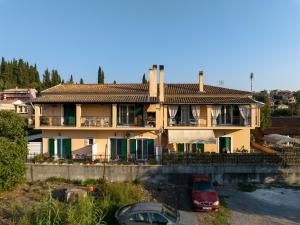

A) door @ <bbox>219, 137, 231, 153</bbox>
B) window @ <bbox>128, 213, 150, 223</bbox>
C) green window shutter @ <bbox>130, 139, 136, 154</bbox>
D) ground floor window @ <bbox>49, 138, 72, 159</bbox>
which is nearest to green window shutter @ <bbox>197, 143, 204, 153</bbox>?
door @ <bbox>219, 137, 231, 153</bbox>

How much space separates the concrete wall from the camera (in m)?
30.1

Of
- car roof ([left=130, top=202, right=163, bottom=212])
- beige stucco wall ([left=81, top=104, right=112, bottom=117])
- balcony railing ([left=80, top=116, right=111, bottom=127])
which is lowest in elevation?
car roof ([left=130, top=202, right=163, bottom=212])

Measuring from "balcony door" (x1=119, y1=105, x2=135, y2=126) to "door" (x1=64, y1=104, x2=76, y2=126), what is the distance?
4.77 meters

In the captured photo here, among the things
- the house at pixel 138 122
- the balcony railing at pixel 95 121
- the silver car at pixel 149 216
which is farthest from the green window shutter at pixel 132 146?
the silver car at pixel 149 216

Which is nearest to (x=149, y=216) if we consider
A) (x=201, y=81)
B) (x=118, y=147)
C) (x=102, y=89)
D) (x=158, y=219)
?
(x=158, y=219)

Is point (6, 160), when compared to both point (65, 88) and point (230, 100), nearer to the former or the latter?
point (65, 88)

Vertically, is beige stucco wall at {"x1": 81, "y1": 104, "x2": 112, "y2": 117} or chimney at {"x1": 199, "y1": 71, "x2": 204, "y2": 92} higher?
chimney at {"x1": 199, "y1": 71, "x2": 204, "y2": 92}

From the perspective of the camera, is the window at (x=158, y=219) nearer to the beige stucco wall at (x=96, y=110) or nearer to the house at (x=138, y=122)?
the house at (x=138, y=122)

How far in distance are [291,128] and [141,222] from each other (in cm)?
5624

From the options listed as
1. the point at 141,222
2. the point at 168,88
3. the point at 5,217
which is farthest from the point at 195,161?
the point at 5,217

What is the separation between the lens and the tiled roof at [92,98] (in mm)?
33406

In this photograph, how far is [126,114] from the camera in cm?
3450

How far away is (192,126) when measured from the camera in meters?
34.3

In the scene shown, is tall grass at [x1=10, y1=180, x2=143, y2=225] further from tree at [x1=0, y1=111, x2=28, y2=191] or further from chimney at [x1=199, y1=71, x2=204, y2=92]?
chimney at [x1=199, y1=71, x2=204, y2=92]
